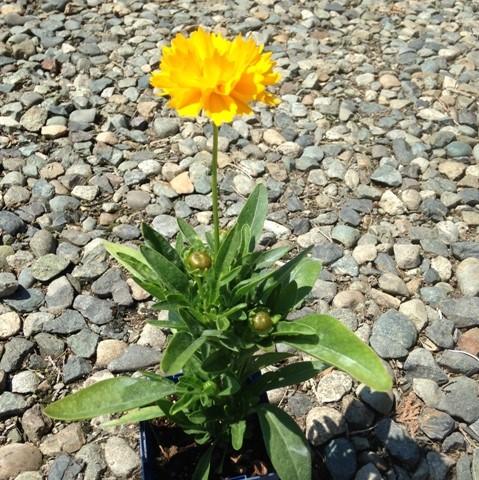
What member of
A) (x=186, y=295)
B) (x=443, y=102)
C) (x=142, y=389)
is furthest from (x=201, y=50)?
(x=443, y=102)

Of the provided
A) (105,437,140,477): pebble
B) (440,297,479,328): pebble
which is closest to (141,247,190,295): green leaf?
(105,437,140,477): pebble

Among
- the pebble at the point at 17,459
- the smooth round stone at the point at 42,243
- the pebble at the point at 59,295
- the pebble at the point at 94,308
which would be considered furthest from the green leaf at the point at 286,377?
the smooth round stone at the point at 42,243

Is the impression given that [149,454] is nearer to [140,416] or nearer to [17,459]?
[140,416]

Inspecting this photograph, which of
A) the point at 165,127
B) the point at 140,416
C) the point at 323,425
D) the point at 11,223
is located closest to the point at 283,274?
the point at 140,416

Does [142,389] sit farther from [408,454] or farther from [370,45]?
[370,45]

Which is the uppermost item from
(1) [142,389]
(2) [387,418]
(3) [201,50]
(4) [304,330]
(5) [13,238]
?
(3) [201,50]

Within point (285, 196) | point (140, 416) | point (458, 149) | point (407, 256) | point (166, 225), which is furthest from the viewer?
point (458, 149)

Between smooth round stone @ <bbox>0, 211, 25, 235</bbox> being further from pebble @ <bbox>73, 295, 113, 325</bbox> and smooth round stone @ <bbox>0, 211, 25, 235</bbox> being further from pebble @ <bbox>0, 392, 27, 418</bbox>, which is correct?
pebble @ <bbox>0, 392, 27, 418</bbox>

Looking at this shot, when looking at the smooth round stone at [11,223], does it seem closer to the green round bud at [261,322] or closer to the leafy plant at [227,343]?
the leafy plant at [227,343]
